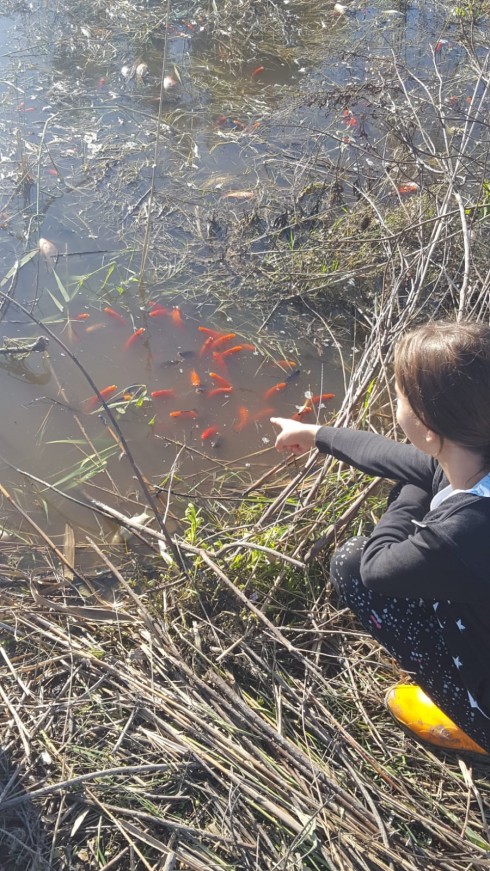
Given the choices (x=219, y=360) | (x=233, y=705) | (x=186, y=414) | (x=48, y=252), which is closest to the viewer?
(x=233, y=705)

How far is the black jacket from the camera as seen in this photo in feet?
6.02

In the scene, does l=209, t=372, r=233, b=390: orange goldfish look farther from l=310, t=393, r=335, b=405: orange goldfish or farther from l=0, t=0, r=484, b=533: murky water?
l=310, t=393, r=335, b=405: orange goldfish

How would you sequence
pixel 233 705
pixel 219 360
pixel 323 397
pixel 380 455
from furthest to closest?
pixel 219 360 → pixel 323 397 → pixel 233 705 → pixel 380 455

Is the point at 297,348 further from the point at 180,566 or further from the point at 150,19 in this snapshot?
→ the point at 150,19

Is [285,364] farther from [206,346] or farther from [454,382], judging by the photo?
[454,382]

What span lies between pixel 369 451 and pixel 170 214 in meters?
3.92

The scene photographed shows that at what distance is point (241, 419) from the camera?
14.4 feet

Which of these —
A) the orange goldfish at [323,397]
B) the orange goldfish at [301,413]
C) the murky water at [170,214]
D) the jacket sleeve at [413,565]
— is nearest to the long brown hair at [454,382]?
the jacket sleeve at [413,565]

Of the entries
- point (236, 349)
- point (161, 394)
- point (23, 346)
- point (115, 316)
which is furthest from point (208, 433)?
point (23, 346)

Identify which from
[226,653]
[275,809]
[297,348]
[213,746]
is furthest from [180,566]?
[297,348]

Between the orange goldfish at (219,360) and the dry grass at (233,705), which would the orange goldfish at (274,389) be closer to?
the orange goldfish at (219,360)

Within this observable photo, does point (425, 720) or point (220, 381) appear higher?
point (425, 720)

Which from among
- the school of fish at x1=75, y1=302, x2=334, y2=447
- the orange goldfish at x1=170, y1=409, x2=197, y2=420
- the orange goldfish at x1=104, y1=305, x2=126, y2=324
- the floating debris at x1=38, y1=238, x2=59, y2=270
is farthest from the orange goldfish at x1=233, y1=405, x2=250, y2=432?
the floating debris at x1=38, y1=238, x2=59, y2=270

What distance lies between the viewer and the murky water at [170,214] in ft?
14.1
